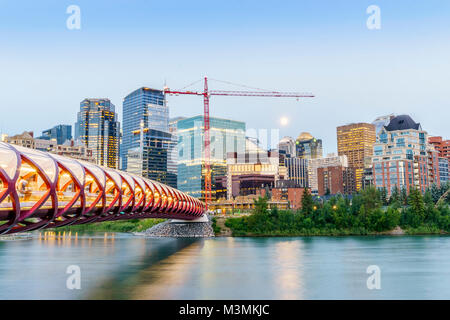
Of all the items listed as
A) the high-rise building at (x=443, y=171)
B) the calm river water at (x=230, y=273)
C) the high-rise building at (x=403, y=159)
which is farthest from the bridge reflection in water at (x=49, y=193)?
the high-rise building at (x=443, y=171)

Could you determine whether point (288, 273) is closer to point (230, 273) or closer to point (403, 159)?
point (230, 273)

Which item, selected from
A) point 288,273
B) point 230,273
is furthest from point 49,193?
point 288,273

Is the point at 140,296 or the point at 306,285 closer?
the point at 140,296

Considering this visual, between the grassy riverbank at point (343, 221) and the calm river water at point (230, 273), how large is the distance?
32448mm

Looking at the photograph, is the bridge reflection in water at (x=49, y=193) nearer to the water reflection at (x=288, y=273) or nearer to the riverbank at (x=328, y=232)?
the water reflection at (x=288, y=273)

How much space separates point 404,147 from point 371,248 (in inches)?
4524

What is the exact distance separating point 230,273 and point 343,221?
63.9 metres

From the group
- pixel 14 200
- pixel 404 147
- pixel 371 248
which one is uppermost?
pixel 404 147

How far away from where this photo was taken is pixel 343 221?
103m

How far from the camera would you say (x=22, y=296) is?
33.9 m

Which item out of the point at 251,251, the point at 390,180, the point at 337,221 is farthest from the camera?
the point at 390,180

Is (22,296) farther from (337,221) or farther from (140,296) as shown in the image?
(337,221)
